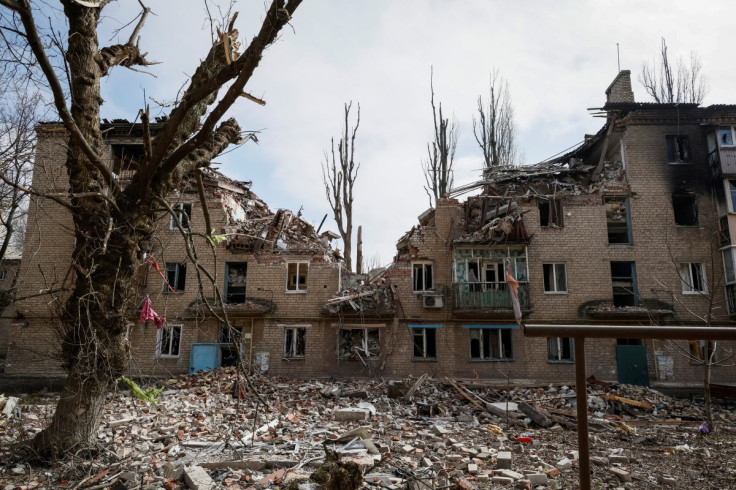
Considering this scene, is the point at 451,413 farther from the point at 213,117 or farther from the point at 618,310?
the point at 213,117

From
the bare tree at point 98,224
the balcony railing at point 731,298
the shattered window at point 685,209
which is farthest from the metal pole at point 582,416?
the shattered window at point 685,209

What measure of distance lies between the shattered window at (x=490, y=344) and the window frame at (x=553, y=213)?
18.6ft

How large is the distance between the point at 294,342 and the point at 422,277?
6792 millimetres

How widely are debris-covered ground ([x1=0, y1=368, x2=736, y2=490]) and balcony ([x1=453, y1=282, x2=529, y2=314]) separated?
3717 mm

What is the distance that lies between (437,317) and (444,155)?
12942 millimetres

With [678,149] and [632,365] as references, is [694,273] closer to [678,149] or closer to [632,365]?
[632,365]

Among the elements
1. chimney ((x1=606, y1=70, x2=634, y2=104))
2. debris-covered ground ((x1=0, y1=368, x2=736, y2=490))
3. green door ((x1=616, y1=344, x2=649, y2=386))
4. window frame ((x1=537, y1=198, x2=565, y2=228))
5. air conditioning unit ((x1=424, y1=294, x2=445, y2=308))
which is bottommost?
debris-covered ground ((x1=0, y1=368, x2=736, y2=490))

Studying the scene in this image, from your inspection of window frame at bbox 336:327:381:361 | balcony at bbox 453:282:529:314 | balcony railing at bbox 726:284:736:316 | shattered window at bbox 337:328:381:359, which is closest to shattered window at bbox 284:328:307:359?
window frame at bbox 336:327:381:361

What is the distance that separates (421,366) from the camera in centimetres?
2128

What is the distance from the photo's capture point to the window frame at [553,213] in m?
22.7

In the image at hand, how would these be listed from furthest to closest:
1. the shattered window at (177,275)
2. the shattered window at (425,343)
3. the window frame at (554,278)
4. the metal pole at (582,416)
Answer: the shattered window at (177,275)
the window frame at (554,278)
the shattered window at (425,343)
the metal pole at (582,416)

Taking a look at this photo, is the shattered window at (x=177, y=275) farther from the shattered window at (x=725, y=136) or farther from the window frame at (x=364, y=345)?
the shattered window at (x=725, y=136)

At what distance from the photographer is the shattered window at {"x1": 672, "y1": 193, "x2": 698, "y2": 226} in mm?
22703

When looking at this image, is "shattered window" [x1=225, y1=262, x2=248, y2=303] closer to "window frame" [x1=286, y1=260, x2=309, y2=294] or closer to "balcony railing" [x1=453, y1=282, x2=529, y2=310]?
"window frame" [x1=286, y1=260, x2=309, y2=294]
